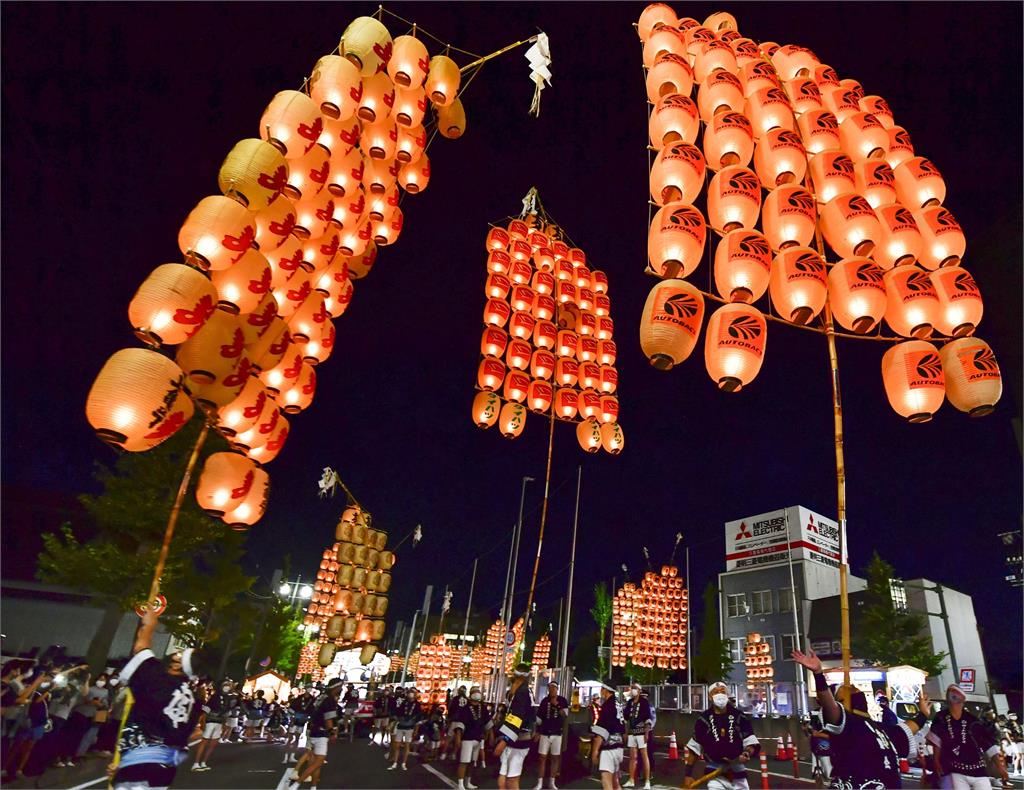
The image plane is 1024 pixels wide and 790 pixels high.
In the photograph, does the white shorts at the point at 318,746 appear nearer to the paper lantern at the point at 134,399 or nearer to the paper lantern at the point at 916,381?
the paper lantern at the point at 134,399

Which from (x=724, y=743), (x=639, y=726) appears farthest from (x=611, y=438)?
(x=724, y=743)

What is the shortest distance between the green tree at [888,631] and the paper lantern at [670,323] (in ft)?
99.8


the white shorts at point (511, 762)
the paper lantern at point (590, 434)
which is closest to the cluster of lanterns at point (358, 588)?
the paper lantern at point (590, 434)

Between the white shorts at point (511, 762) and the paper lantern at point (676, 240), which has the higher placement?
the paper lantern at point (676, 240)

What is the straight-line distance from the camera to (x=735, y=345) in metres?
9.18

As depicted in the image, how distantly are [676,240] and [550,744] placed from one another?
391 inches

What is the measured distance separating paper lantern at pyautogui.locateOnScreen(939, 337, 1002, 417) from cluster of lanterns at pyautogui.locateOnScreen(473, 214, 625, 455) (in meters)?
9.40

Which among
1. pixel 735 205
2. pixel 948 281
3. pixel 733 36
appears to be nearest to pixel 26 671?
pixel 735 205

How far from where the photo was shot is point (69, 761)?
11.6 meters

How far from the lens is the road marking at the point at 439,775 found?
40.0ft

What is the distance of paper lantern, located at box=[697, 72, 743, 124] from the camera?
1177 centimetres

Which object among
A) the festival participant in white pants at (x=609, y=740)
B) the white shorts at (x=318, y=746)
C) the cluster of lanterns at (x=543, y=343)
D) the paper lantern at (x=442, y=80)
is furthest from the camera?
the cluster of lanterns at (x=543, y=343)

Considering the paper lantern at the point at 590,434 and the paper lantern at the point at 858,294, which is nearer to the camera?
the paper lantern at the point at 858,294

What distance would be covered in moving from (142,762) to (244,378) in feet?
17.0
